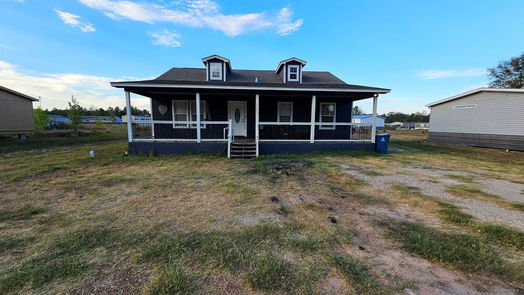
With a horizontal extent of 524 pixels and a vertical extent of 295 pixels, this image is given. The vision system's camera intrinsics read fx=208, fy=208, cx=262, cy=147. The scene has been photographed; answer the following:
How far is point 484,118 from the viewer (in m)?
13.4

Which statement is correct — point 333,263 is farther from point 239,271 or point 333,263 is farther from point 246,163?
point 246,163

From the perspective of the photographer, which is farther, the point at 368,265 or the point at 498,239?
the point at 498,239

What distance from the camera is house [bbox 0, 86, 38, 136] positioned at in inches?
637

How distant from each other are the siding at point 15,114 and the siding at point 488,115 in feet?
112

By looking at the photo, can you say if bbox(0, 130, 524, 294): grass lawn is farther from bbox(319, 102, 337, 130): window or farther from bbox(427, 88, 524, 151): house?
bbox(427, 88, 524, 151): house

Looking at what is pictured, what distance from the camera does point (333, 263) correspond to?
2.31m

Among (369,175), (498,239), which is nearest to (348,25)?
(369,175)

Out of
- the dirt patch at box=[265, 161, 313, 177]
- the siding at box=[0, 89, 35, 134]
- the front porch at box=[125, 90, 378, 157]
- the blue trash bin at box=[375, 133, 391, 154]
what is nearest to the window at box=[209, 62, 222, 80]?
the front porch at box=[125, 90, 378, 157]

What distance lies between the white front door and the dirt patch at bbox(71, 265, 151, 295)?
31.4 ft

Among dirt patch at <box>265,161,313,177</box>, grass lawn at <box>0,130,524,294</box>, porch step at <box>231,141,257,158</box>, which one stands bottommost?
grass lawn at <box>0,130,524,294</box>

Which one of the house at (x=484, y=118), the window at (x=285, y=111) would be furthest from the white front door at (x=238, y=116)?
the house at (x=484, y=118)

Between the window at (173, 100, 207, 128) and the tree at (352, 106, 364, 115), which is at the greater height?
the tree at (352, 106, 364, 115)

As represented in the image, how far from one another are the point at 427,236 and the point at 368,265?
1.24m

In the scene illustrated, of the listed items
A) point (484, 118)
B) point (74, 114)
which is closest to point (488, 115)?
point (484, 118)
